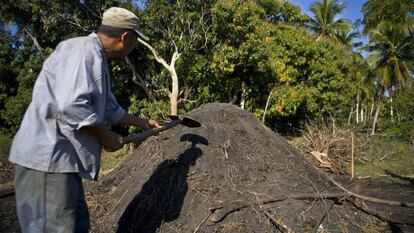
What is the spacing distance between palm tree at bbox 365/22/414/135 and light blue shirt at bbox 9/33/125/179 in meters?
23.8

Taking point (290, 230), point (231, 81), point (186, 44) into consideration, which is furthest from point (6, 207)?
point (231, 81)

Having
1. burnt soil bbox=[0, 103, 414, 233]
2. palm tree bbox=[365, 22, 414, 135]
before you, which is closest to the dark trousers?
burnt soil bbox=[0, 103, 414, 233]

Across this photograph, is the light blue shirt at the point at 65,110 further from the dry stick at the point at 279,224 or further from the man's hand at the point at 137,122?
the dry stick at the point at 279,224

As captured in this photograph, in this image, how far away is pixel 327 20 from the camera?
2539 centimetres

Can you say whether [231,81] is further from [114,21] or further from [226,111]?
[114,21]

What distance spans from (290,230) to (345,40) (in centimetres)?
2737

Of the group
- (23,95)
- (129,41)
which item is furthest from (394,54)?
(129,41)

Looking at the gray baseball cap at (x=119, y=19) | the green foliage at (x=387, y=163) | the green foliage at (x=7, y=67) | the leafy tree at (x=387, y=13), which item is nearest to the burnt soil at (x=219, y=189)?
the gray baseball cap at (x=119, y=19)

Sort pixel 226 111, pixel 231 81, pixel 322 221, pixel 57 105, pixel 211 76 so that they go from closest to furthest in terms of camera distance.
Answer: pixel 57 105 < pixel 322 221 < pixel 226 111 < pixel 211 76 < pixel 231 81

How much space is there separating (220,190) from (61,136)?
2138 mm

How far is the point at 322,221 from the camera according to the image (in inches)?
159

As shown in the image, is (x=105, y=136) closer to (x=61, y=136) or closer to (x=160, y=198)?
(x=61, y=136)

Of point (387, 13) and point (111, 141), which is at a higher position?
point (387, 13)

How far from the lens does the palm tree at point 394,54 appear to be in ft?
77.7
